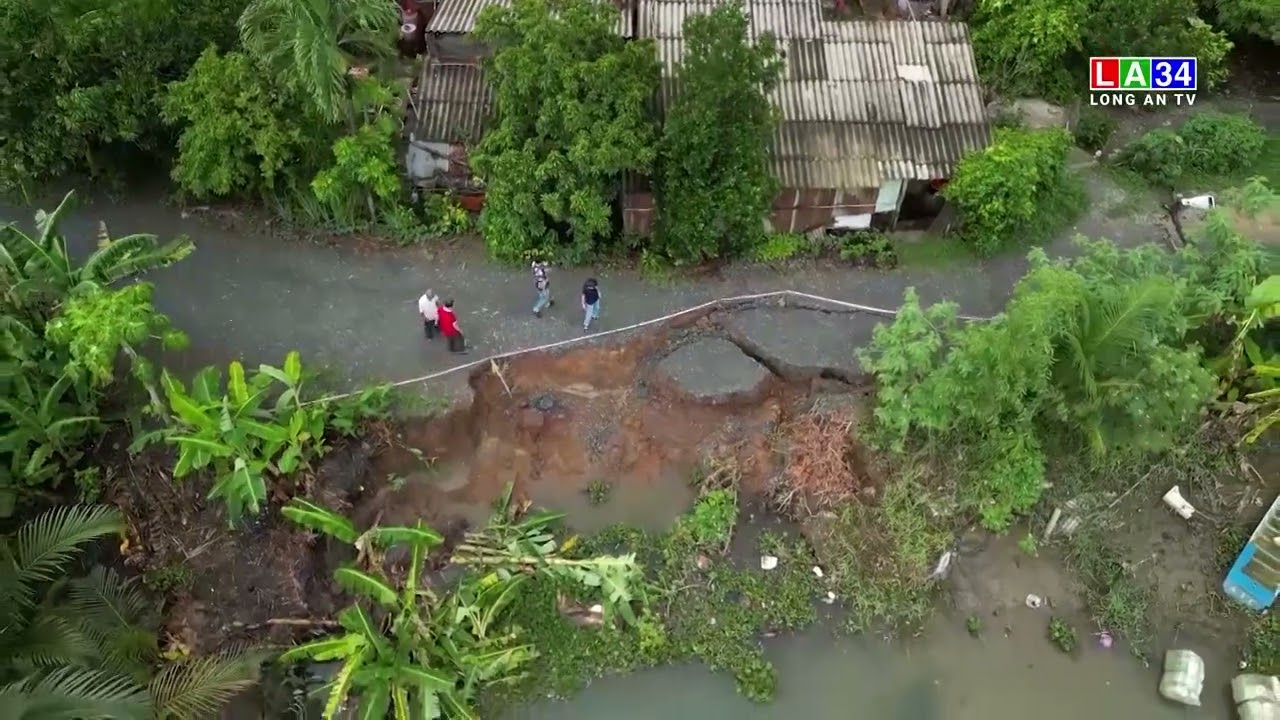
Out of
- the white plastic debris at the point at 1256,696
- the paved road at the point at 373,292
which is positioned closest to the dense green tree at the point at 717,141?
the paved road at the point at 373,292

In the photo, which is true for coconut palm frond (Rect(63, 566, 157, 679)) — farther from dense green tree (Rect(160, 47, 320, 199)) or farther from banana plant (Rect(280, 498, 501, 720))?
dense green tree (Rect(160, 47, 320, 199))

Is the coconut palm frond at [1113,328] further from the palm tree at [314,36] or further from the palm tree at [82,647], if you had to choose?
the palm tree at [82,647]

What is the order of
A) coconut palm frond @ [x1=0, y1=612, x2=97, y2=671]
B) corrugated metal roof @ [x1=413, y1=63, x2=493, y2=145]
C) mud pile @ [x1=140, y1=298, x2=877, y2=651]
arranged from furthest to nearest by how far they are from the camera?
corrugated metal roof @ [x1=413, y1=63, x2=493, y2=145], mud pile @ [x1=140, y1=298, x2=877, y2=651], coconut palm frond @ [x1=0, y1=612, x2=97, y2=671]

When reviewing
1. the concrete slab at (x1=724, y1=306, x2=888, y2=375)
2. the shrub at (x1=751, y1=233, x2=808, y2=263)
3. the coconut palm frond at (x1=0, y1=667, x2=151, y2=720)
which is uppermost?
the shrub at (x1=751, y1=233, x2=808, y2=263)

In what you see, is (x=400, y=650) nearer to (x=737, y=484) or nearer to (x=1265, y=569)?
(x=737, y=484)

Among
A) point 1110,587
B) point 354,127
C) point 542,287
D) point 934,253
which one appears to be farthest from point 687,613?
point 354,127

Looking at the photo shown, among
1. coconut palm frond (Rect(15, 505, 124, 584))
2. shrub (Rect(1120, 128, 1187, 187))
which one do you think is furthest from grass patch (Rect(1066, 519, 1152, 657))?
coconut palm frond (Rect(15, 505, 124, 584))

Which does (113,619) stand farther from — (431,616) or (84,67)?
(84,67)

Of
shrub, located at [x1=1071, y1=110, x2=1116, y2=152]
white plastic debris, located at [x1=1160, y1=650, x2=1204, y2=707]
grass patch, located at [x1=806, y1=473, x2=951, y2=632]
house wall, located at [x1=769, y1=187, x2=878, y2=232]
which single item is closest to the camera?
white plastic debris, located at [x1=1160, y1=650, x2=1204, y2=707]
